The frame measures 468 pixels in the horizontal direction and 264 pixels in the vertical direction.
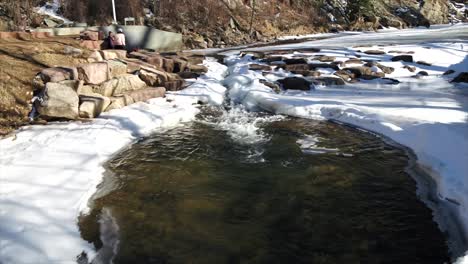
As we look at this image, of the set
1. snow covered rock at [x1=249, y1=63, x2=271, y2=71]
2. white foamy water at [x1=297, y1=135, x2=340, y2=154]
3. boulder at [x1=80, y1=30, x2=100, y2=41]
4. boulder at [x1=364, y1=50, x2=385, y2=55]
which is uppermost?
boulder at [x1=80, y1=30, x2=100, y2=41]

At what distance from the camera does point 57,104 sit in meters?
8.36

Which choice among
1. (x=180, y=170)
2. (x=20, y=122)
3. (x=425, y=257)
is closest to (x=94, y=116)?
(x=20, y=122)

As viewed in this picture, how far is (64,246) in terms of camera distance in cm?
410

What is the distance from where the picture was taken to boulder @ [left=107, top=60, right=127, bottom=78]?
1110 cm

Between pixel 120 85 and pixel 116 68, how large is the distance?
2.99 ft

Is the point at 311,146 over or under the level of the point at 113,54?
under

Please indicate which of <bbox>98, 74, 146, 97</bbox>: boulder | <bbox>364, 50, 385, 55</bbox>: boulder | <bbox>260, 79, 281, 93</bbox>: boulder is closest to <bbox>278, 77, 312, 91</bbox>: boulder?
<bbox>260, 79, 281, 93</bbox>: boulder

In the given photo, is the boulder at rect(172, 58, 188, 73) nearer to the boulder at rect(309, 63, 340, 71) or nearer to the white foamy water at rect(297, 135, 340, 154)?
the boulder at rect(309, 63, 340, 71)

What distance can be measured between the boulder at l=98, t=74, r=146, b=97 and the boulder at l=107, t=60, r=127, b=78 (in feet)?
0.97

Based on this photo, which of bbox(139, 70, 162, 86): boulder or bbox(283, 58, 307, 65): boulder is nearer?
bbox(139, 70, 162, 86): boulder

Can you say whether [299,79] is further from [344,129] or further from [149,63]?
[149,63]

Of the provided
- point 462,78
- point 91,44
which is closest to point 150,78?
point 91,44

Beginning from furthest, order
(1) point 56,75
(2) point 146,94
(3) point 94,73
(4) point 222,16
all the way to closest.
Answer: (4) point 222,16 < (2) point 146,94 < (3) point 94,73 < (1) point 56,75

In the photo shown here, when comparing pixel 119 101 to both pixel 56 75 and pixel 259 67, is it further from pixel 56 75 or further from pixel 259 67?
pixel 259 67
